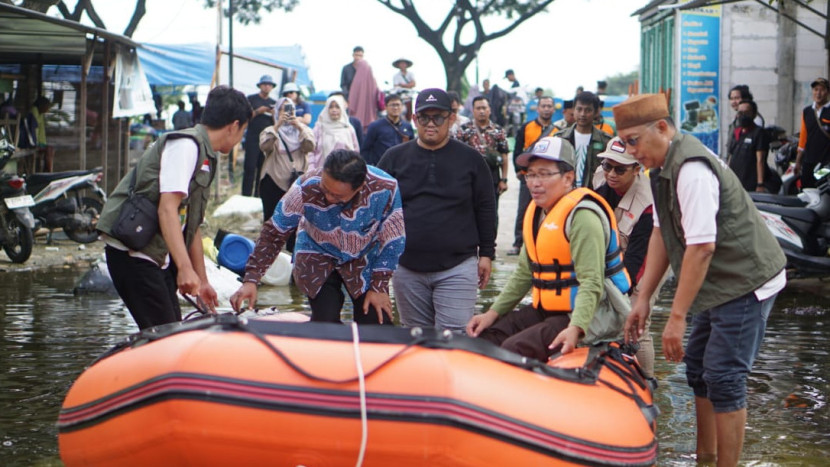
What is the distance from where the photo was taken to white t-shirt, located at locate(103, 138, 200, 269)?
5348mm

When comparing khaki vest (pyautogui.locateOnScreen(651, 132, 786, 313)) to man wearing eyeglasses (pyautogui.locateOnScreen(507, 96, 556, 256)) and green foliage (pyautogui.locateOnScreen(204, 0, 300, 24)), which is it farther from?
green foliage (pyautogui.locateOnScreen(204, 0, 300, 24))

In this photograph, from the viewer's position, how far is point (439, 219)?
6445 millimetres

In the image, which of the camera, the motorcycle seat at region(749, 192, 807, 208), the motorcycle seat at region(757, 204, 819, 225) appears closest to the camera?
the motorcycle seat at region(757, 204, 819, 225)

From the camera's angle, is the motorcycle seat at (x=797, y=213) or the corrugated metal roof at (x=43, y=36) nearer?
the motorcycle seat at (x=797, y=213)

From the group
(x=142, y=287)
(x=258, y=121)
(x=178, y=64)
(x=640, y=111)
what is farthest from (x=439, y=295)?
(x=178, y=64)

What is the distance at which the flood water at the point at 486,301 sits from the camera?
579 cm

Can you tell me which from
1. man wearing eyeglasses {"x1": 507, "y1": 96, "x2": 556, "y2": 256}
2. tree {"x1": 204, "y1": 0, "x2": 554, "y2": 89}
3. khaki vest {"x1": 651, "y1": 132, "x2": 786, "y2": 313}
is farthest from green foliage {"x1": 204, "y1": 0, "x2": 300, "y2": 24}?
khaki vest {"x1": 651, "y1": 132, "x2": 786, "y2": 313}

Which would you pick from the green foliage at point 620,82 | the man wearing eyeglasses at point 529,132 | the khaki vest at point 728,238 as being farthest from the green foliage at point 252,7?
the green foliage at point 620,82

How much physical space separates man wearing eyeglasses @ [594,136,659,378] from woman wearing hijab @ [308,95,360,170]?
6.29 meters

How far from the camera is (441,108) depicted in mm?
6418

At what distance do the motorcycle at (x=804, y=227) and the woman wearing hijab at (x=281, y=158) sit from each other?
4.67m

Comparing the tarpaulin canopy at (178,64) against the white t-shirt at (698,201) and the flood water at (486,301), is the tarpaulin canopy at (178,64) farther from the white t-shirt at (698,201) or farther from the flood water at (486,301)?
the white t-shirt at (698,201)

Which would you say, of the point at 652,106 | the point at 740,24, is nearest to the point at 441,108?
the point at 652,106

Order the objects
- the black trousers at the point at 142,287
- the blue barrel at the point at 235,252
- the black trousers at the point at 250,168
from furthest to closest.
Answer: 1. the black trousers at the point at 250,168
2. the blue barrel at the point at 235,252
3. the black trousers at the point at 142,287
